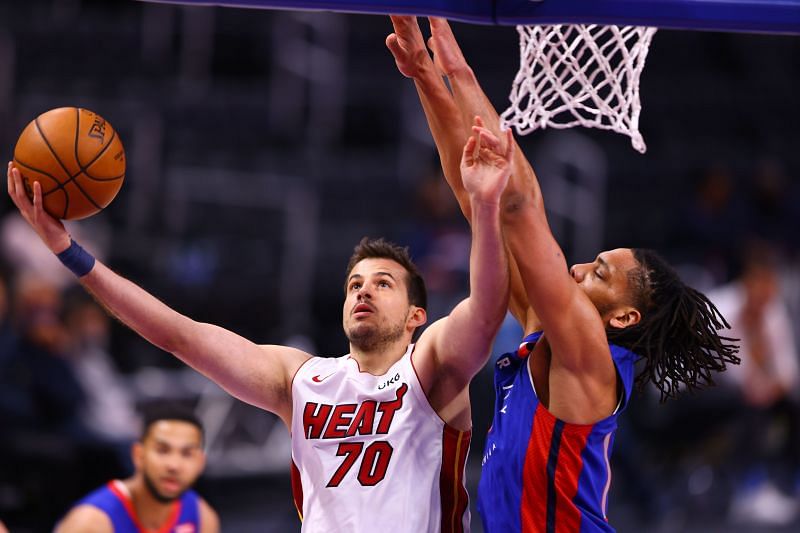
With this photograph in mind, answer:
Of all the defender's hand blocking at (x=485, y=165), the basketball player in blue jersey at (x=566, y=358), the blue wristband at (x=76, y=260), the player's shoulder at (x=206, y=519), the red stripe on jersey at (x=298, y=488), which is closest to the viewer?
the defender's hand blocking at (x=485, y=165)

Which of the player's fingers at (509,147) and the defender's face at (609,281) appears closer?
the player's fingers at (509,147)

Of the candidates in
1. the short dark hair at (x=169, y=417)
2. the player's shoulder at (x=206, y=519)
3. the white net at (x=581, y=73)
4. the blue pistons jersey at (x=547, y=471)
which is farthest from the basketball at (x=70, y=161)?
the player's shoulder at (x=206, y=519)

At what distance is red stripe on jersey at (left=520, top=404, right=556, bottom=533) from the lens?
4047 mm

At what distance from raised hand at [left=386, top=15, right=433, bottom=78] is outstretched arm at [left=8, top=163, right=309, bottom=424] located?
1219 millimetres

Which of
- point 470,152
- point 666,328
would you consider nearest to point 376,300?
point 470,152

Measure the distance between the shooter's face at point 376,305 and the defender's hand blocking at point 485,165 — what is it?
0.78 m

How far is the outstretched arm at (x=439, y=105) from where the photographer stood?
4.57 meters

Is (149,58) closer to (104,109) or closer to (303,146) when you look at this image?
(104,109)

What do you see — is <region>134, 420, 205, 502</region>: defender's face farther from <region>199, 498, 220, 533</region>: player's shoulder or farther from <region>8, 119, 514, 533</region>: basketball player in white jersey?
<region>8, 119, 514, 533</region>: basketball player in white jersey

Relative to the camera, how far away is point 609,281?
168 inches

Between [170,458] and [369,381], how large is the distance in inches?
61.0

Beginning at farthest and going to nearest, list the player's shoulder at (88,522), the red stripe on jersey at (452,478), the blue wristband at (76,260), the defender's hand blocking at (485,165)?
1. the player's shoulder at (88,522)
2. the red stripe on jersey at (452,478)
3. the blue wristband at (76,260)
4. the defender's hand blocking at (485,165)

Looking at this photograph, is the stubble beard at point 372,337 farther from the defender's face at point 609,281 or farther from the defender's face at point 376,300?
the defender's face at point 609,281

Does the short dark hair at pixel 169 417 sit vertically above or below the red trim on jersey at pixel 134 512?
above
